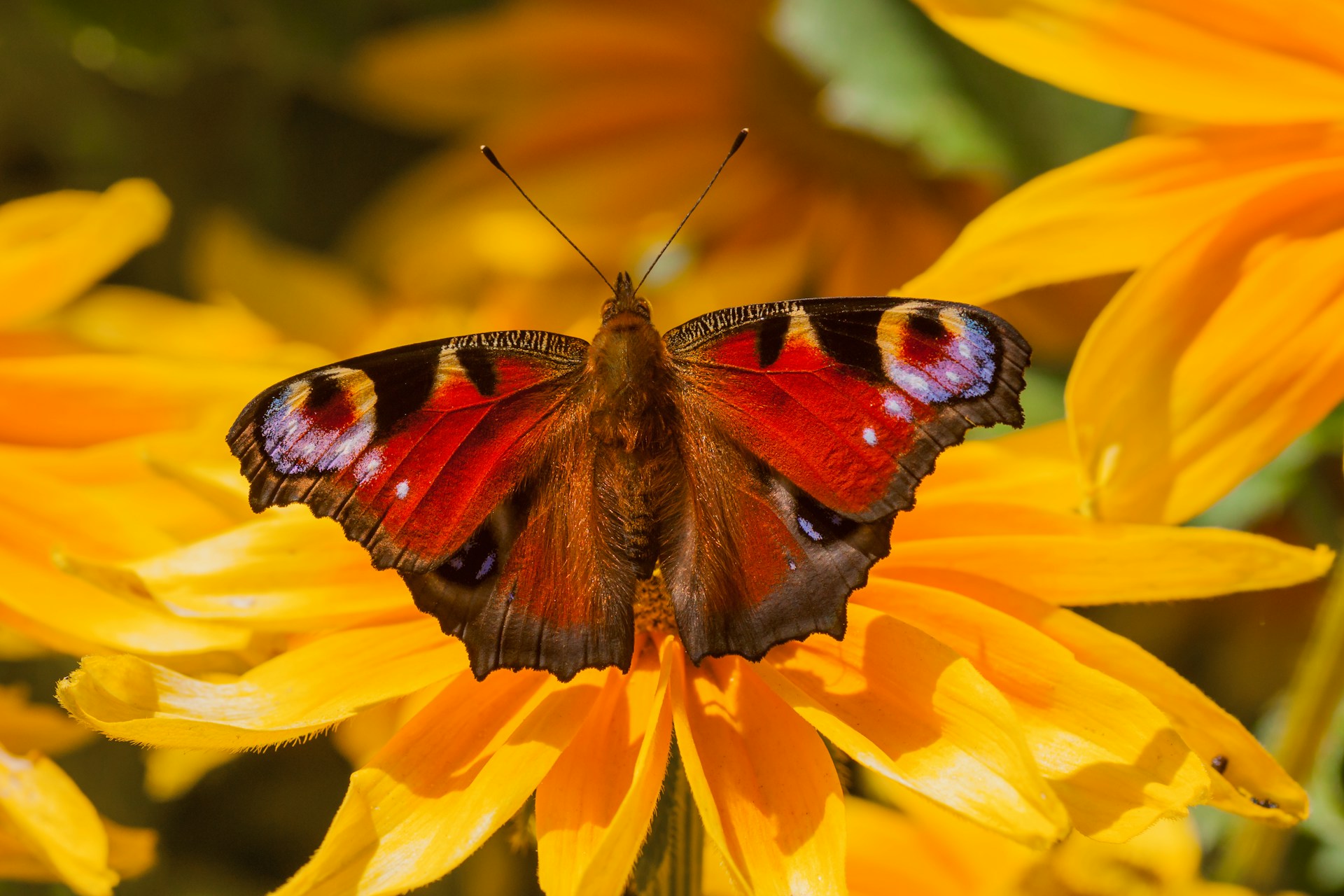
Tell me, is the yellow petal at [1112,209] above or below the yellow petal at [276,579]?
above

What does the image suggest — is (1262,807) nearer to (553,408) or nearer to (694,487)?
(694,487)

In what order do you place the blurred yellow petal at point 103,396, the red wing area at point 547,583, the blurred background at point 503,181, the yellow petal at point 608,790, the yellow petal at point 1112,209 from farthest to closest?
the blurred background at point 503,181 → the blurred yellow petal at point 103,396 → the yellow petal at point 1112,209 → the red wing area at point 547,583 → the yellow petal at point 608,790

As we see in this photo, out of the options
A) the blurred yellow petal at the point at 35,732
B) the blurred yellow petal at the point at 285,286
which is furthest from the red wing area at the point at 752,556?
the blurred yellow petal at the point at 285,286

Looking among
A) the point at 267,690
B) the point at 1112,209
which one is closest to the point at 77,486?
the point at 267,690

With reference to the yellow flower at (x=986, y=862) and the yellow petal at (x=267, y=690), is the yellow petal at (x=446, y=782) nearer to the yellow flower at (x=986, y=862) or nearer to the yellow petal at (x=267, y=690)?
the yellow petal at (x=267, y=690)

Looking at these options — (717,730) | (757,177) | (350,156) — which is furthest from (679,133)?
(717,730)

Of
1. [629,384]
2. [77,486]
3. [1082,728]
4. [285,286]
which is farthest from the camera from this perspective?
[285,286]

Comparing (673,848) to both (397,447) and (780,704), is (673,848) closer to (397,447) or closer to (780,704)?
(780,704)
